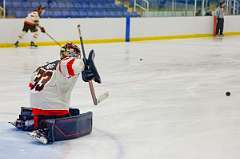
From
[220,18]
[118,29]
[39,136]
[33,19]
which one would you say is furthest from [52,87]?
[220,18]

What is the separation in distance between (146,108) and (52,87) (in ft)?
6.23

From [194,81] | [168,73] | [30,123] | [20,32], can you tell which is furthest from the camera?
[20,32]

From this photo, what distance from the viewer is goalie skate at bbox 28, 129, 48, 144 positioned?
15.4 ft

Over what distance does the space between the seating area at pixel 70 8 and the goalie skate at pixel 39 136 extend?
10.3 meters

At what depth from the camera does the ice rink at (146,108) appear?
4664mm

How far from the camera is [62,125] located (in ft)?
15.6

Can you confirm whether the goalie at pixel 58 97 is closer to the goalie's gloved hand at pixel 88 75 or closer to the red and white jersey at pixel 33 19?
the goalie's gloved hand at pixel 88 75

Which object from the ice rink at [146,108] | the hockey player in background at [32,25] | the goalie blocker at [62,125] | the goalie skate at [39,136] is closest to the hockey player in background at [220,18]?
the ice rink at [146,108]

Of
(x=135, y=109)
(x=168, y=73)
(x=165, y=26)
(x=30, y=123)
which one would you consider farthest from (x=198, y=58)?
(x=30, y=123)

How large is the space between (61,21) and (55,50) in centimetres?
180

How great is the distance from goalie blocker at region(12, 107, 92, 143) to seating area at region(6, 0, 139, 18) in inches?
391

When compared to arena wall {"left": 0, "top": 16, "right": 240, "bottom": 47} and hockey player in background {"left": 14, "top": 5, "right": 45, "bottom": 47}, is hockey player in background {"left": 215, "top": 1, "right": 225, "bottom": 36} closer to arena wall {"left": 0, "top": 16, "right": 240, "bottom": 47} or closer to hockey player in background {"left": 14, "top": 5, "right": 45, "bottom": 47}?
arena wall {"left": 0, "top": 16, "right": 240, "bottom": 47}

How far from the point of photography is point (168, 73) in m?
9.65

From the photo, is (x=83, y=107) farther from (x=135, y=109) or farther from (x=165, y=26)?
(x=165, y=26)
